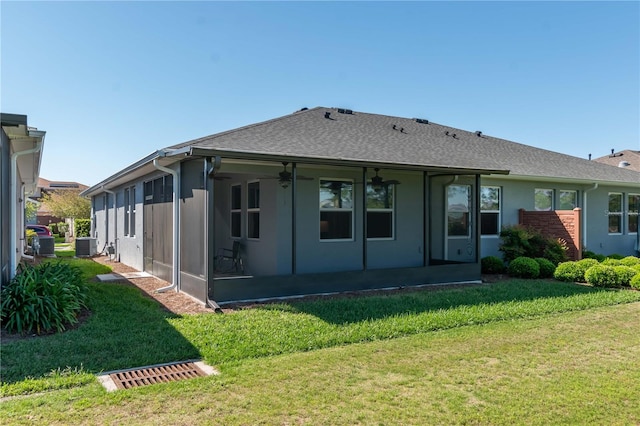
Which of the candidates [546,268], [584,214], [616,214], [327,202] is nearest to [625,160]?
[616,214]

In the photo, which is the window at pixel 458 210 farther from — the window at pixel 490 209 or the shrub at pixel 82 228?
the shrub at pixel 82 228

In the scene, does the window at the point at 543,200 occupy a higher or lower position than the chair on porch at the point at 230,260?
higher

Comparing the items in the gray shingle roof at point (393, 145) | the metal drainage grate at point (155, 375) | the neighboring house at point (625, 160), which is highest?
the neighboring house at point (625, 160)

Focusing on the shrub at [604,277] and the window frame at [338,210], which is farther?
the shrub at [604,277]

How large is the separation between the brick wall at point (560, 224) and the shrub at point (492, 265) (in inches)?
76.2

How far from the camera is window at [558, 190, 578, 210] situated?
14.3m

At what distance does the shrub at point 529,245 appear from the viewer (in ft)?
39.7

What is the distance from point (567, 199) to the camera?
14414 millimetres

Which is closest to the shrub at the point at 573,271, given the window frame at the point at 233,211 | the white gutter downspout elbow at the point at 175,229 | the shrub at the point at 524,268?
the shrub at the point at 524,268

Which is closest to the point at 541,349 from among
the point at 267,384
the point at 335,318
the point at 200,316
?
the point at 335,318

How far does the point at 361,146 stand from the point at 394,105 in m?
10.6

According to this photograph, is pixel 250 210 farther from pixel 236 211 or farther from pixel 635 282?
pixel 635 282

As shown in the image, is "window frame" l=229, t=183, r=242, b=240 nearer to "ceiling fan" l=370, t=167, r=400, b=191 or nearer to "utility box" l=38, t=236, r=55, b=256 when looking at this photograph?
"ceiling fan" l=370, t=167, r=400, b=191

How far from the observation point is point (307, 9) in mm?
12359
